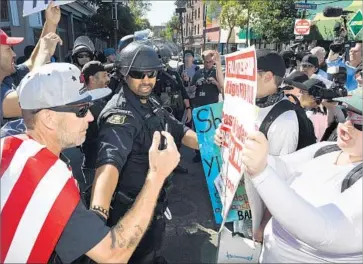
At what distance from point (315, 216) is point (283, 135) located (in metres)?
1.14

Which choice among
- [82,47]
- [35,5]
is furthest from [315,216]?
[82,47]

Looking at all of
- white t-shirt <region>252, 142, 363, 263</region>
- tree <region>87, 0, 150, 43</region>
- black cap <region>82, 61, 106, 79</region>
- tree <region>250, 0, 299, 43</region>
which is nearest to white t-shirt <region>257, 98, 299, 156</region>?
white t-shirt <region>252, 142, 363, 263</region>

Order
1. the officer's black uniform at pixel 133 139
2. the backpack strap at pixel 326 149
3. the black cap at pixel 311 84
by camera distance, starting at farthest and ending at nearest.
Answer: the black cap at pixel 311 84 < the officer's black uniform at pixel 133 139 < the backpack strap at pixel 326 149

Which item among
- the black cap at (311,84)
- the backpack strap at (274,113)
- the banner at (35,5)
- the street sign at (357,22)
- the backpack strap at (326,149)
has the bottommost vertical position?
the backpack strap at (326,149)

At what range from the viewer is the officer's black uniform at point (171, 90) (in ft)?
18.9

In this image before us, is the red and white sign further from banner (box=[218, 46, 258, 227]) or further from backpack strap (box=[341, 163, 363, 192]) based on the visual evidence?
backpack strap (box=[341, 163, 363, 192])

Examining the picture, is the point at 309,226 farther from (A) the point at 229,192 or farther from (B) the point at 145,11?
(B) the point at 145,11

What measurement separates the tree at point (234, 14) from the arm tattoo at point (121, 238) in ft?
123

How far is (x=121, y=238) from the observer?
1.42 metres

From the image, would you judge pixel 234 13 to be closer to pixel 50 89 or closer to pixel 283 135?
pixel 283 135

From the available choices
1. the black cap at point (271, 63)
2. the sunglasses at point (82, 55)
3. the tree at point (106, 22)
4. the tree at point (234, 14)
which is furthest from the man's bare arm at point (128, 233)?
the tree at point (234, 14)

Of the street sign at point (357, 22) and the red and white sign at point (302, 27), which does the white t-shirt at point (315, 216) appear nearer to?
the street sign at point (357, 22)

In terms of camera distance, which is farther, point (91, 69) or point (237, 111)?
point (91, 69)

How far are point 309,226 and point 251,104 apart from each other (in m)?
0.57
